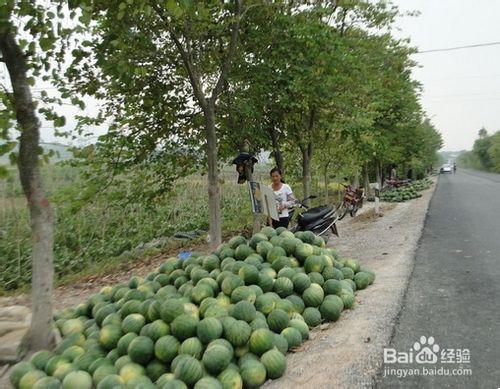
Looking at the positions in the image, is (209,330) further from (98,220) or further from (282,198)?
(98,220)

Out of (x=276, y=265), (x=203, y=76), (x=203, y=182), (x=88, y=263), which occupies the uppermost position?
(x=203, y=76)

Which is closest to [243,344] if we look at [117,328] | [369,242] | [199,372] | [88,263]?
[199,372]

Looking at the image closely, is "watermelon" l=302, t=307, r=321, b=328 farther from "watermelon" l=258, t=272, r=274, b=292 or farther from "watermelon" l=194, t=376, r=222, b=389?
"watermelon" l=194, t=376, r=222, b=389

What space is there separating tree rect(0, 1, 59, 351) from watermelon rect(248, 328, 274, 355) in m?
2.11

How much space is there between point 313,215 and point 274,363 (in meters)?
5.64

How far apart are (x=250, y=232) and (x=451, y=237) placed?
19.0ft

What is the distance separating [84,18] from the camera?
144 inches

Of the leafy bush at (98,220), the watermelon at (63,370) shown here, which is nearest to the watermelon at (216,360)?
the watermelon at (63,370)

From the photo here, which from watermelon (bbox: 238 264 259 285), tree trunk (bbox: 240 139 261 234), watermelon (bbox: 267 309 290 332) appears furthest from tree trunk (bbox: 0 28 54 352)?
tree trunk (bbox: 240 139 261 234)

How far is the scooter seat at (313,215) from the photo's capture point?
8.63 m

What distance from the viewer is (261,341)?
3.40 m

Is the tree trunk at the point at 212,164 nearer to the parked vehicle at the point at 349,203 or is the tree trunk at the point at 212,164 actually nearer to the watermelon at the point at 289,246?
the watermelon at the point at 289,246

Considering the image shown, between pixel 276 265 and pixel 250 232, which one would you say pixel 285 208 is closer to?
pixel 276 265

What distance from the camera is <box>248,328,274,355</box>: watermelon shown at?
3.40 meters
